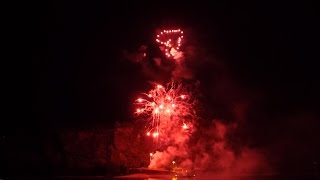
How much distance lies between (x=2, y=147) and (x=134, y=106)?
33.8ft

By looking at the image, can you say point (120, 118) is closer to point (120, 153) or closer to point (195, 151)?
point (120, 153)

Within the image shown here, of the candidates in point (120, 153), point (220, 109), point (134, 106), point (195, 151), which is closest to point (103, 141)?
point (120, 153)

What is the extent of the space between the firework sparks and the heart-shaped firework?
2881mm

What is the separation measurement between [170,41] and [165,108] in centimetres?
608

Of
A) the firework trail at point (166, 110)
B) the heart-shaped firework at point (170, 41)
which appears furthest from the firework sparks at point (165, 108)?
the heart-shaped firework at point (170, 41)

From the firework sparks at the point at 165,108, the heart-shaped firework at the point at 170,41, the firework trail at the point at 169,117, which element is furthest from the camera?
the heart-shaped firework at the point at 170,41

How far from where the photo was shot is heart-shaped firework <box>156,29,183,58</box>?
36.2m

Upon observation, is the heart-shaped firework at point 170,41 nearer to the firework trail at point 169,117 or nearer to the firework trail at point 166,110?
the firework trail at point 169,117

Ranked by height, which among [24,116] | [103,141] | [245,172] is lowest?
[245,172]

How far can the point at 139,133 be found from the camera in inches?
1372

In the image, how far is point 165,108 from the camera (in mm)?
32719

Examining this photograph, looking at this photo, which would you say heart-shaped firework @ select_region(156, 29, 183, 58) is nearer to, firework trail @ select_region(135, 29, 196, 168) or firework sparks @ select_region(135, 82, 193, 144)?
firework trail @ select_region(135, 29, 196, 168)

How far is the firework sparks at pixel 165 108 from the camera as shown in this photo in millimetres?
32625

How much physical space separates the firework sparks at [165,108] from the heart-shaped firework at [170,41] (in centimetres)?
288
